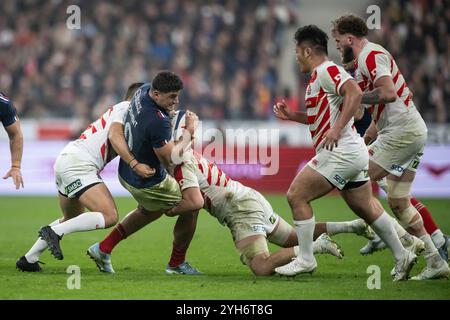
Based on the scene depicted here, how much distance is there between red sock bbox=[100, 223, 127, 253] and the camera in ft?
27.7

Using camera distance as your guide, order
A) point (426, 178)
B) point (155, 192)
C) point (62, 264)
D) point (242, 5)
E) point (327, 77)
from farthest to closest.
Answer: point (242, 5)
point (426, 178)
point (62, 264)
point (155, 192)
point (327, 77)

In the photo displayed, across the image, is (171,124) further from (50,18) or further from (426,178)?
(50,18)

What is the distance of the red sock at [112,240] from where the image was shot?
845 centimetres

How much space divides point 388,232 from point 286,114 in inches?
56.8

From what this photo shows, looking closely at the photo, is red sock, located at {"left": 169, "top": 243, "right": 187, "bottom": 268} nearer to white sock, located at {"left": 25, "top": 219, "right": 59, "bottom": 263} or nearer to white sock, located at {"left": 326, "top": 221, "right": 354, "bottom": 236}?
white sock, located at {"left": 25, "top": 219, "right": 59, "bottom": 263}

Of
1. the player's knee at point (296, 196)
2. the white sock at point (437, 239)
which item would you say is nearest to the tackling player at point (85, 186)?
the player's knee at point (296, 196)

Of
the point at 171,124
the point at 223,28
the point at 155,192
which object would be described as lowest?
the point at 155,192

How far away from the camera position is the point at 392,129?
8.56 m

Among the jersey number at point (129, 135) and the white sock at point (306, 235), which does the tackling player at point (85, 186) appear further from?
the white sock at point (306, 235)

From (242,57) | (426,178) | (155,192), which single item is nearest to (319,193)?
(155,192)

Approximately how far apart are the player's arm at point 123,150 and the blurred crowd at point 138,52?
1256cm
